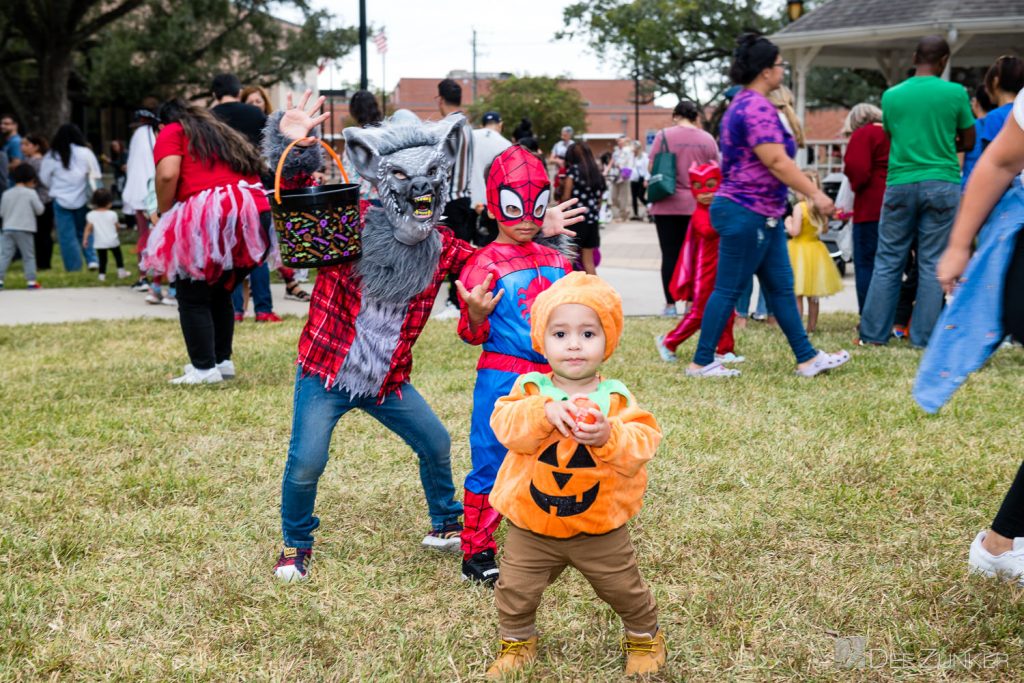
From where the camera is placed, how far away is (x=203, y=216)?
612 centimetres

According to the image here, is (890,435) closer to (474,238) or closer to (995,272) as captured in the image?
(995,272)

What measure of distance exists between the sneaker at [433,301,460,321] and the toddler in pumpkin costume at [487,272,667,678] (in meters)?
6.57

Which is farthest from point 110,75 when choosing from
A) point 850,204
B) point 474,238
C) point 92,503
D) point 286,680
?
point 286,680

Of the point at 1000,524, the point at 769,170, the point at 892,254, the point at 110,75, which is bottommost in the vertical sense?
the point at 1000,524

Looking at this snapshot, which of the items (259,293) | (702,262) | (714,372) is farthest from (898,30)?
(714,372)

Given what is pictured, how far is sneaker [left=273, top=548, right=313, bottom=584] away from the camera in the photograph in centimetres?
353

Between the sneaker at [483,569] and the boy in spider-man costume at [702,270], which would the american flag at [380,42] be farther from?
the sneaker at [483,569]

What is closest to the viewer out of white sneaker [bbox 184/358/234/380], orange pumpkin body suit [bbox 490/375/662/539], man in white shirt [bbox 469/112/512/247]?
orange pumpkin body suit [bbox 490/375/662/539]

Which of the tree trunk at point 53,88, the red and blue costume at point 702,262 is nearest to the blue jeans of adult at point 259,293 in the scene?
A: the red and blue costume at point 702,262

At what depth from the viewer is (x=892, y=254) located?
24.1ft

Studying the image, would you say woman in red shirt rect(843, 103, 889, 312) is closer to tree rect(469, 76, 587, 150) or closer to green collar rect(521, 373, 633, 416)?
green collar rect(521, 373, 633, 416)

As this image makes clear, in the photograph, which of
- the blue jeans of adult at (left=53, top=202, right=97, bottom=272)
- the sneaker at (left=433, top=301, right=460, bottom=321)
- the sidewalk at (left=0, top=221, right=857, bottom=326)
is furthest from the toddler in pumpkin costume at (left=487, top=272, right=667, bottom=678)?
the blue jeans of adult at (left=53, top=202, right=97, bottom=272)

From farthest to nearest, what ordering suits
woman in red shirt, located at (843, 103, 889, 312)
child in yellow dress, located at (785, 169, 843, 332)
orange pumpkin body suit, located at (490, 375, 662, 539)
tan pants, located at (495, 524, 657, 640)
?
child in yellow dress, located at (785, 169, 843, 332), woman in red shirt, located at (843, 103, 889, 312), tan pants, located at (495, 524, 657, 640), orange pumpkin body suit, located at (490, 375, 662, 539)

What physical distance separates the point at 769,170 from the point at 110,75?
23.8 meters
